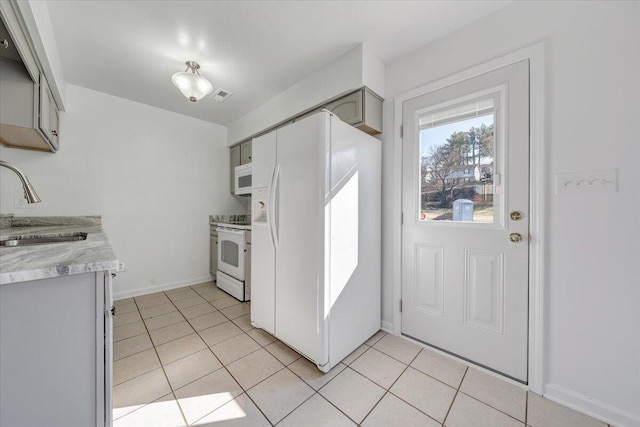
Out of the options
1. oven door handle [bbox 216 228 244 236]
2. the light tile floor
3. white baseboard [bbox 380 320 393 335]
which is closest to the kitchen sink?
the light tile floor

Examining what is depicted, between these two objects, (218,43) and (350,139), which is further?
(218,43)

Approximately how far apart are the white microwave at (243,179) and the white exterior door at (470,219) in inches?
84.5

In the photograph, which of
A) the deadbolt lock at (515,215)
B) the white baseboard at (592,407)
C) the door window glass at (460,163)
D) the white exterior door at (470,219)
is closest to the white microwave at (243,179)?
the white exterior door at (470,219)

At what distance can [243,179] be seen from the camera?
Answer: 3.43 m

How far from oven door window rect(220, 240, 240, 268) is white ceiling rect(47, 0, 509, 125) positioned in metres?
1.85

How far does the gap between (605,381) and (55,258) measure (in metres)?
2.62

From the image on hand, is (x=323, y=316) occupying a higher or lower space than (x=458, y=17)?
lower

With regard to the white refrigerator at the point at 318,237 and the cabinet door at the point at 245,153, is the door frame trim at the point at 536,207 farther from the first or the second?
the cabinet door at the point at 245,153

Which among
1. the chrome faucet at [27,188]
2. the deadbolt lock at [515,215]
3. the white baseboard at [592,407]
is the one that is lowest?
the white baseboard at [592,407]

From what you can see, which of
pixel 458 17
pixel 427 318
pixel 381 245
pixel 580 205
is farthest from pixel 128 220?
pixel 580 205

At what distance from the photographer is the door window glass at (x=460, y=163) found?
1646mm

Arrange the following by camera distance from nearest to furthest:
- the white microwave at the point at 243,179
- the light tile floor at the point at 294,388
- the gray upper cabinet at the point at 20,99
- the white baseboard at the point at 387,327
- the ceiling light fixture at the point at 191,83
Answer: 1. the light tile floor at the point at 294,388
2. the gray upper cabinet at the point at 20,99
3. the ceiling light fixture at the point at 191,83
4. the white baseboard at the point at 387,327
5. the white microwave at the point at 243,179

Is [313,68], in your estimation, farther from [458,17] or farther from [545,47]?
[545,47]

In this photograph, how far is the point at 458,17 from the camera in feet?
5.44
